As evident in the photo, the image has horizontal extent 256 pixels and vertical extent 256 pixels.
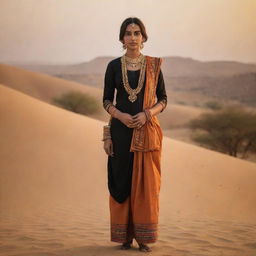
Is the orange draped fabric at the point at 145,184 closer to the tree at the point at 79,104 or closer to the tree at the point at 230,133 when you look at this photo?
the tree at the point at 230,133

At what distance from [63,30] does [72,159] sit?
91.4 feet

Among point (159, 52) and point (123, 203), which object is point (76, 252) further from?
point (159, 52)

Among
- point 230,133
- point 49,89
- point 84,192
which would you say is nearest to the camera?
point 84,192

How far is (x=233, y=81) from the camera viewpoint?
151 ft

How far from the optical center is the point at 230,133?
2086 centimetres

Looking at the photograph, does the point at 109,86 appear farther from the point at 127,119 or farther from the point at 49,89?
the point at 49,89

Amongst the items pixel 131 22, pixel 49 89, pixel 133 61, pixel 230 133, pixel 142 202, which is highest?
pixel 49 89

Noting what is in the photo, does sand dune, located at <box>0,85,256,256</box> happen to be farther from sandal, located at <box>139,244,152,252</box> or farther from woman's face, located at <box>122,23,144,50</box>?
woman's face, located at <box>122,23,144,50</box>

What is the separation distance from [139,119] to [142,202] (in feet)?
2.38

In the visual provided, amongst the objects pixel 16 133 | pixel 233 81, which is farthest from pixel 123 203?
pixel 233 81

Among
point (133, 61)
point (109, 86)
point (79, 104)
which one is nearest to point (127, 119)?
point (109, 86)

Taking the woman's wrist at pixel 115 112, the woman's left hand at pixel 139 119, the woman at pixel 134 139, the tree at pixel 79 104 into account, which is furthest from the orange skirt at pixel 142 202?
the tree at pixel 79 104

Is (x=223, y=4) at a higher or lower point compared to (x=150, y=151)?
higher

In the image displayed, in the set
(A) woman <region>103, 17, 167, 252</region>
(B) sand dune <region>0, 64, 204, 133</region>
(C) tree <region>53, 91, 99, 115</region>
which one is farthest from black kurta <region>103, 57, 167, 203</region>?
(B) sand dune <region>0, 64, 204, 133</region>
